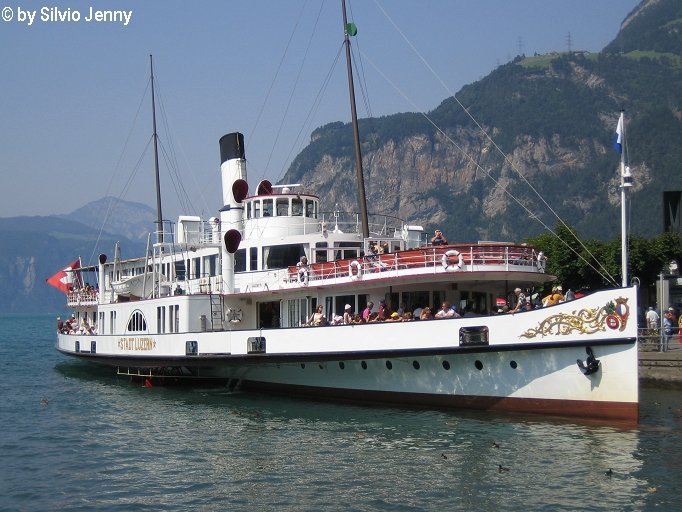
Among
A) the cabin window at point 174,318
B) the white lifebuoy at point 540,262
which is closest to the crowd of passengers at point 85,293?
the cabin window at point 174,318

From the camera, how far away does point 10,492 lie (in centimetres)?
1608

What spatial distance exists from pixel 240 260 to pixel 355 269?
6.33 metres

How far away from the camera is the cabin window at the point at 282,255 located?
2739cm

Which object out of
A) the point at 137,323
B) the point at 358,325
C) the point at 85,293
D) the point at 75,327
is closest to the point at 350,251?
the point at 358,325

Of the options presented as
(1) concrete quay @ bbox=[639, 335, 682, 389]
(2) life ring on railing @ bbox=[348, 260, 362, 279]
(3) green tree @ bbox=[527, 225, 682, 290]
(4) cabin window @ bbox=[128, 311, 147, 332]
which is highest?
(3) green tree @ bbox=[527, 225, 682, 290]

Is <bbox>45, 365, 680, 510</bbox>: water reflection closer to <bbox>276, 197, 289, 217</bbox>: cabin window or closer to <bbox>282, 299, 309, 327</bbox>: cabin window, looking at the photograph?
<bbox>282, 299, 309, 327</bbox>: cabin window

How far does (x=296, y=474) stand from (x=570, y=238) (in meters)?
37.2

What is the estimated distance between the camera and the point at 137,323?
105 feet

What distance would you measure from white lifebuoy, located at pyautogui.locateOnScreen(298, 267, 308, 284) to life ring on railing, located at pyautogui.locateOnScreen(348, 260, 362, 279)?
1.83m

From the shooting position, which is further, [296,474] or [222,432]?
[222,432]

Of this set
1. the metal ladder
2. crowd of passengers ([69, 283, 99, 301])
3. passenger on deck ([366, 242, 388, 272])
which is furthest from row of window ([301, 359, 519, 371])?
crowd of passengers ([69, 283, 99, 301])

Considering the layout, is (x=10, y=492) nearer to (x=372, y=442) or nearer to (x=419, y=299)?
(x=372, y=442)

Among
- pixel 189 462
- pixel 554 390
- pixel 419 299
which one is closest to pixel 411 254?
pixel 419 299

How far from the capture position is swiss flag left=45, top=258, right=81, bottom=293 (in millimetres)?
44844
